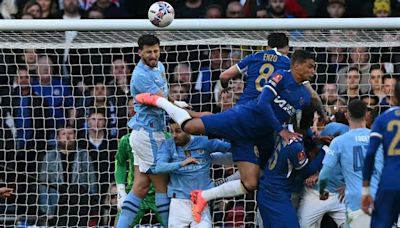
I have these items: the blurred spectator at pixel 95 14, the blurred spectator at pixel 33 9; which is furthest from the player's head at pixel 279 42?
the blurred spectator at pixel 33 9

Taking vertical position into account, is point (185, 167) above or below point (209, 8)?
below

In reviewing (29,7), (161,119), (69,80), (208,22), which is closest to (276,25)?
(208,22)

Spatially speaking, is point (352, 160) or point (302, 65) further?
point (302, 65)

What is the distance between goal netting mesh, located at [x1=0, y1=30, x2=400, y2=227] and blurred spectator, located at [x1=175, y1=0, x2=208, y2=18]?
4.36ft

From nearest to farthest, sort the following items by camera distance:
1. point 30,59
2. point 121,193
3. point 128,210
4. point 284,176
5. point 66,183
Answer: point 284,176
point 128,210
point 121,193
point 66,183
point 30,59

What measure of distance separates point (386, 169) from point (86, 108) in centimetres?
469

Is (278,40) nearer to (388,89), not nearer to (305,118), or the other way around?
(305,118)

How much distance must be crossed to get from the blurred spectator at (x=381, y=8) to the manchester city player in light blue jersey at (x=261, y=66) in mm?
3086

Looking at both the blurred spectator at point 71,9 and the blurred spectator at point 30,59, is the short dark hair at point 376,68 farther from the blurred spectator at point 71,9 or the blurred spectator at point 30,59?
the blurred spectator at point 71,9

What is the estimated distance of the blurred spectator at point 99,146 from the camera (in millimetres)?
14656

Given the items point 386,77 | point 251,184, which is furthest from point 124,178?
point 386,77

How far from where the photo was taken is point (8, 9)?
54.2 feet

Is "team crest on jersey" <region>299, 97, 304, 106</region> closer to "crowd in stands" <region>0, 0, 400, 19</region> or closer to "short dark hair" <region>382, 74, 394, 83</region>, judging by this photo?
"short dark hair" <region>382, 74, 394, 83</region>

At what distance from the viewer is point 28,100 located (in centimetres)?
1477
